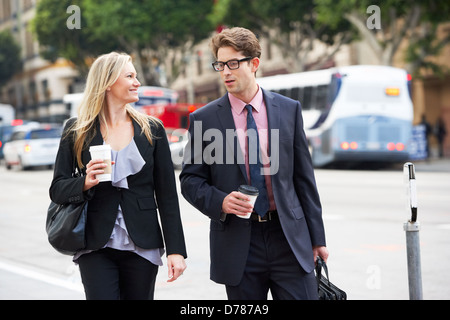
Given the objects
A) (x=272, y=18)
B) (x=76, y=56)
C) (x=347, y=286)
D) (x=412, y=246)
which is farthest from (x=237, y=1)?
(x=412, y=246)

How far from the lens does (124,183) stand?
375cm

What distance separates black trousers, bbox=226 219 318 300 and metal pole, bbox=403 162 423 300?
1.02 m

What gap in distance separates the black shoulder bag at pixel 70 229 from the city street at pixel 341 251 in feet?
10.4

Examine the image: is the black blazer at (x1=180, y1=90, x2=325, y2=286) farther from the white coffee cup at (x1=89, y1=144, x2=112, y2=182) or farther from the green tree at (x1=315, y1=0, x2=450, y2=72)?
the green tree at (x1=315, y1=0, x2=450, y2=72)

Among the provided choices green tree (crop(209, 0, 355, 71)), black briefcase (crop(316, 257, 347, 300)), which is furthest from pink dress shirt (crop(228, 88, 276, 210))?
green tree (crop(209, 0, 355, 71))

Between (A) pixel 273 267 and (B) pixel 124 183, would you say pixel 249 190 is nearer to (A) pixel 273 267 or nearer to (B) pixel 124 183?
(A) pixel 273 267

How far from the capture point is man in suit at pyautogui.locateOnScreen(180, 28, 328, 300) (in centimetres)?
361

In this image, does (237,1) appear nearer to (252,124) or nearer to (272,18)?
(272,18)

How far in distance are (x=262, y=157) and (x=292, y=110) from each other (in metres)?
0.30

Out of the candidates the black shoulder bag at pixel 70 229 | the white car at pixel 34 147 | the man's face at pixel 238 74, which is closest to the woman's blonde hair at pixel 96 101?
the black shoulder bag at pixel 70 229

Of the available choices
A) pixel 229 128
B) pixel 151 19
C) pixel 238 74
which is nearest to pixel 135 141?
pixel 229 128

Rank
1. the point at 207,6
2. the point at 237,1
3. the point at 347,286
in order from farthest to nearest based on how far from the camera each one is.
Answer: the point at 207,6 < the point at 237,1 < the point at 347,286
